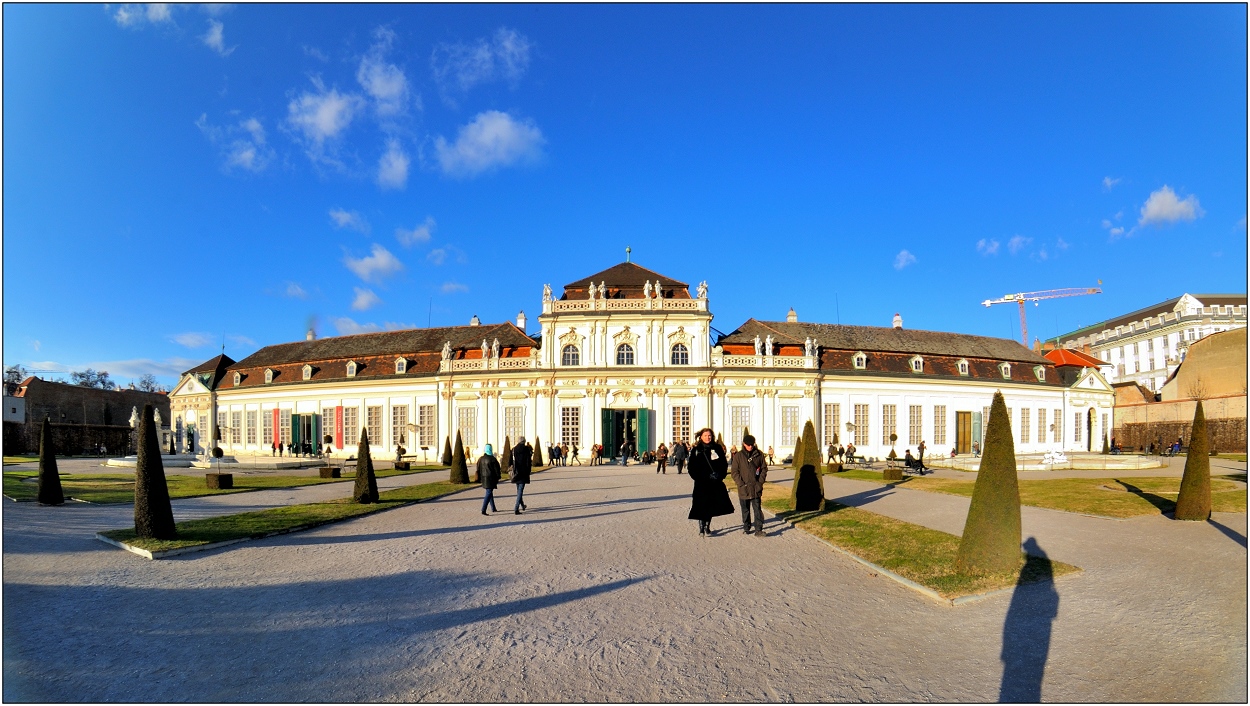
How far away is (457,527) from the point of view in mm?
13773

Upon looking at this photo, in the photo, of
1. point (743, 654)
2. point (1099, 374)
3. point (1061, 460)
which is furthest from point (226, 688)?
point (1099, 374)

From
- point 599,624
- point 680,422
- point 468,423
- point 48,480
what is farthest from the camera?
point 468,423

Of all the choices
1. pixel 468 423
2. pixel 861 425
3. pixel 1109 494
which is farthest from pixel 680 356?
pixel 1109 494

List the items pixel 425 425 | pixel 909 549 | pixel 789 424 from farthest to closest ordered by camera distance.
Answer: pixel 425 425 < pixel 789 424 < pixel 909 549

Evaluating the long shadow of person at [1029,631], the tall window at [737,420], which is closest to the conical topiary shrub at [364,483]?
the long shadow of person at [1029,631]

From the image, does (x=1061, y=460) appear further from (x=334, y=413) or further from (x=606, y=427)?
(x=334, y=413)

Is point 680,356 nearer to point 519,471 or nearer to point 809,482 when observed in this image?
point 809,482

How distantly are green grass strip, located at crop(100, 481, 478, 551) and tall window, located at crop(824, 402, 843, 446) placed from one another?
29.7 m

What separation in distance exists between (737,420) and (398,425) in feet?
76.1

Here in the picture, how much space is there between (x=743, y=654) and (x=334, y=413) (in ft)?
148

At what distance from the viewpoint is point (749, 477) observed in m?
12.4

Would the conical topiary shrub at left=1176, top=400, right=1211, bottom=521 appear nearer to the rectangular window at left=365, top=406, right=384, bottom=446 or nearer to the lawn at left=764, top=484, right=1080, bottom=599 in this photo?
the lawn at left=764, top=484, right=1080, bottom=599

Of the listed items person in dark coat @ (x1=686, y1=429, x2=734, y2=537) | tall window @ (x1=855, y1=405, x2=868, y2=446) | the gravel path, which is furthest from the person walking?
tall window @ (x1=855, y1=405, x2=868, y2=446)

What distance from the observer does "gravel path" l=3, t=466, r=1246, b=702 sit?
5527 millimetres
